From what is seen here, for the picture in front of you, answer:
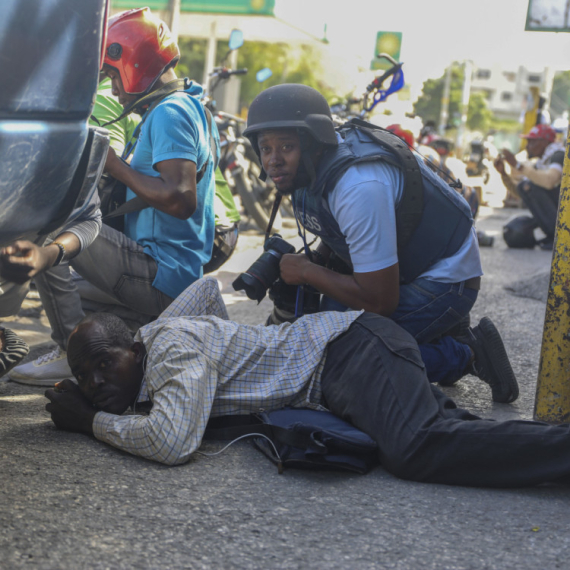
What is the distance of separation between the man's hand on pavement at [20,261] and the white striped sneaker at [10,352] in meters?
0.88

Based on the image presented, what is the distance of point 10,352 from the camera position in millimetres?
3137

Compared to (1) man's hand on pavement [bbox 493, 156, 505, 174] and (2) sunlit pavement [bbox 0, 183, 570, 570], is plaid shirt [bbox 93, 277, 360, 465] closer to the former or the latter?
(2) sunlit pavement [bbox 0, 183, 570, 570]

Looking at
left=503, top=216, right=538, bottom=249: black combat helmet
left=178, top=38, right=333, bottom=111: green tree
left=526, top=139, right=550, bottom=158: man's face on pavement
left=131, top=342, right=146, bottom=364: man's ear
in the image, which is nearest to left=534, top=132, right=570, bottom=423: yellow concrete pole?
left=131, top=342, right=146, bottom=364: man's ear

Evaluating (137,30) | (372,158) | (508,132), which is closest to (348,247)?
(372,158)

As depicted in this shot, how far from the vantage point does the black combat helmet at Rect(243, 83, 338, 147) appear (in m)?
3.04

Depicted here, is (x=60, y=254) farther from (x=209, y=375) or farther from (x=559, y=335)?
(x=559, y=335)

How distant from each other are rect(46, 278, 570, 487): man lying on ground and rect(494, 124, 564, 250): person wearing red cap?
688 centimetres

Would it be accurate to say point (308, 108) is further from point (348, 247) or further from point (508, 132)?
point (508, 132)

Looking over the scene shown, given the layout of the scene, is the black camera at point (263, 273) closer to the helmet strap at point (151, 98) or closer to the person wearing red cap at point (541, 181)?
the helmet strap at point (151, 98)

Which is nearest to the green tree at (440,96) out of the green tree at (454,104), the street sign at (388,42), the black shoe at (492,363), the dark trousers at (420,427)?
the green tree at (454,104)

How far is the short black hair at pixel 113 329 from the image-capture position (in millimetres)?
2754

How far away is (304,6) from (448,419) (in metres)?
17.6

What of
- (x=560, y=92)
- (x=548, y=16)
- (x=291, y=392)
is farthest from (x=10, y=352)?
(x=560, y=92)

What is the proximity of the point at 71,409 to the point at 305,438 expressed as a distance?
31.3 inches
